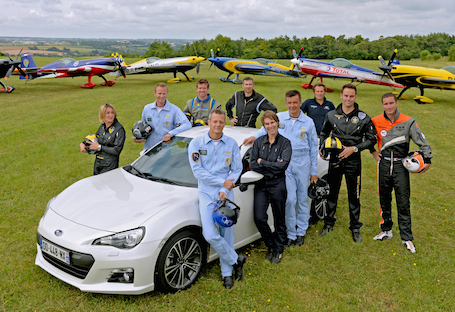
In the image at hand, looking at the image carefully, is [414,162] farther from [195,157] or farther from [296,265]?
[195,157]

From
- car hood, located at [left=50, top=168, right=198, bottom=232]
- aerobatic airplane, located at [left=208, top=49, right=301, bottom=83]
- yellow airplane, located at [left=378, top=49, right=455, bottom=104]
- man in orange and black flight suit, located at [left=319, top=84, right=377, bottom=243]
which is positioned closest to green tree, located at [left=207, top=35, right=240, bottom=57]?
aerobatic airplane, located at [left=208, top=49, right=301, bottom=83]

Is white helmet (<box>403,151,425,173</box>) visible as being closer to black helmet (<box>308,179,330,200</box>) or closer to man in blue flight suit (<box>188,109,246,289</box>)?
black helmet (<box>308,179,330,200</box>)

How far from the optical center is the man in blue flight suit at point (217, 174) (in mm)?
3717

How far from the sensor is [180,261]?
365 cm

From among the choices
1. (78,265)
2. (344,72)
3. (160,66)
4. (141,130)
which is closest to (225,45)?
(160,66)

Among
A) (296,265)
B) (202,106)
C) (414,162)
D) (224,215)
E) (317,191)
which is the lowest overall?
(296,265)

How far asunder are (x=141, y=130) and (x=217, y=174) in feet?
7.02

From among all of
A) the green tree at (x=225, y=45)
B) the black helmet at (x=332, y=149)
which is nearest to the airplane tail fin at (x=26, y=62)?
the black helmet at (x=332, y=149)

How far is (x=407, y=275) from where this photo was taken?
4.22m

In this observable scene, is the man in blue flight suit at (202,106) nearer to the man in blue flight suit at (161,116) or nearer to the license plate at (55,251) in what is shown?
the man in blue flight suit at (161,116)

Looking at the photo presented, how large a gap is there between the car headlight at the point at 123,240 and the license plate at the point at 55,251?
369 mm

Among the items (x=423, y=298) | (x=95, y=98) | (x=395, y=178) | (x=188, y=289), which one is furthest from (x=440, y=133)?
(x=95, y=98)

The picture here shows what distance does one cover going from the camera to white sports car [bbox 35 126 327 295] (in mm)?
3283

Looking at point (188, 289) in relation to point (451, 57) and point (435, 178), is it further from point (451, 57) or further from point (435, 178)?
point (451, 57)
